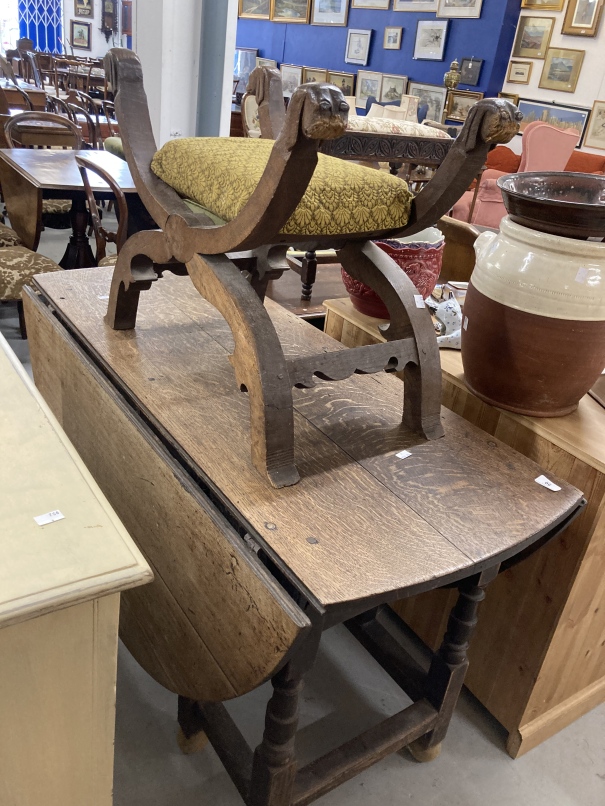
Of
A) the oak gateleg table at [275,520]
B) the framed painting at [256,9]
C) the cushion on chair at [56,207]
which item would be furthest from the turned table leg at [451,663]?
the framed painting at [256,9]

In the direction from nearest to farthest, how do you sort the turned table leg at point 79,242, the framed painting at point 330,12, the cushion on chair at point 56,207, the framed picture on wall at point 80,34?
1. the turned table leg at point 79,242
2. the cushion on chair at point 56,207
3. the framed painting at point 330,12
4. the framed picture on wall at point 80,34

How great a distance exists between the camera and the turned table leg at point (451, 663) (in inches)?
46.2

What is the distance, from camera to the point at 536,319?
112 cm

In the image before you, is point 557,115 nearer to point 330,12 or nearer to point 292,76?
point 330,12

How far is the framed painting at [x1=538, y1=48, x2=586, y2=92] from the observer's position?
6035 millimetres

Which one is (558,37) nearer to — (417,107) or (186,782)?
(417,107)

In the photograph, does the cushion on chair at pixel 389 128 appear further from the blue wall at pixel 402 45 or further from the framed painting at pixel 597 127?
the blue wall at pixel 402 45

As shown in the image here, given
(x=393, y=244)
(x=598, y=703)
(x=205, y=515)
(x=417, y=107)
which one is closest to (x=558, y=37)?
(x=417, y=107)

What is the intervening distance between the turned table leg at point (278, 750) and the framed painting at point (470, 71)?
706cm

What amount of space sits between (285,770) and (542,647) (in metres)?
0.56

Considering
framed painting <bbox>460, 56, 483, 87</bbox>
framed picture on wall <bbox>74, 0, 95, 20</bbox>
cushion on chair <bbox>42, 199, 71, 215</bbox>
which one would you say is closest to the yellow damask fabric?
cushion on chair <bbox>42, 199, 71, 215</bbox>

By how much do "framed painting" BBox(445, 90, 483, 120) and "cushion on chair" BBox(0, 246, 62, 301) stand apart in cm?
528

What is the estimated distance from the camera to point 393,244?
60.0 inches

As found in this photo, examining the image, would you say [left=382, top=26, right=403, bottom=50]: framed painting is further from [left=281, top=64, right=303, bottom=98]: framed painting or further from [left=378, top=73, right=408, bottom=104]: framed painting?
[left=281, top=64, right=303, bottom=98]: framed painting
